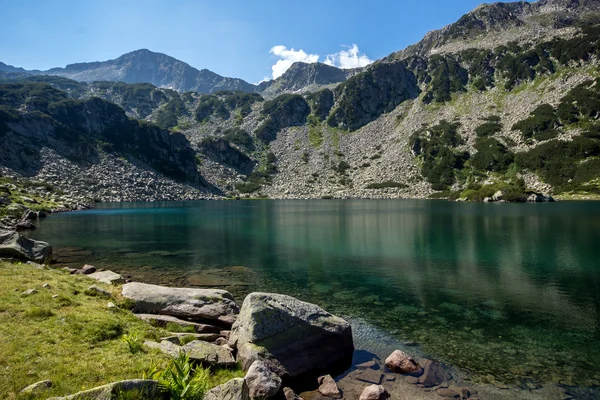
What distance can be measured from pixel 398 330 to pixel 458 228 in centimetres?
4729

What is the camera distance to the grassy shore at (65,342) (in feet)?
27.6

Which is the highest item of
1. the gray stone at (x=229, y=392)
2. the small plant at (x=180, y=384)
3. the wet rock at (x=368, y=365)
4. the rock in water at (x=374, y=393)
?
the small plant at (x=180, y=384)

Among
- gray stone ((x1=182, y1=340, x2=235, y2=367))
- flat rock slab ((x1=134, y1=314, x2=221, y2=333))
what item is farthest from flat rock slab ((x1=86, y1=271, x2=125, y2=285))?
gray stone ((x1=182, y1=340, x2=235, y2=367))

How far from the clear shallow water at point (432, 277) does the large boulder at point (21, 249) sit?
636 cm

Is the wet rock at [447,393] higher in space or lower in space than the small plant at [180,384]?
lower

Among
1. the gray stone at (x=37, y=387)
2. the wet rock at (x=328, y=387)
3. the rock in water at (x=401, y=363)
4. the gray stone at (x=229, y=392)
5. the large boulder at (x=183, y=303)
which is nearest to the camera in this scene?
the gray stone at (x=37, y=387)

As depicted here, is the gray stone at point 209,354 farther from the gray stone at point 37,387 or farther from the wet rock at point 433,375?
the wet rock at point 433,375

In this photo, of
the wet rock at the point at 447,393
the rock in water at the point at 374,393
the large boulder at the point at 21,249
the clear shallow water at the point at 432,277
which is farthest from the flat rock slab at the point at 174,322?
the large boulder at the point at 21,249

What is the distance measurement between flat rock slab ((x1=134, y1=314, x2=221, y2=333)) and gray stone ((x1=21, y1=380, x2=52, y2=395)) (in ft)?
24.7

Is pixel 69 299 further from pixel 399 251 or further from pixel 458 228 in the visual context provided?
pixel 458 228

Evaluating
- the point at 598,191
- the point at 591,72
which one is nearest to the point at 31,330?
the point at 598,191

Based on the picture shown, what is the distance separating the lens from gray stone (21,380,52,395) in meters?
7.49

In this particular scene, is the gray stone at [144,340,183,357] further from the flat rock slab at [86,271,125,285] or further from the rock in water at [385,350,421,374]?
the flat rock slab at [86,271,125,285]

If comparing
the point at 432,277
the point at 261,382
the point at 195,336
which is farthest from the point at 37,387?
the point at 432,277
